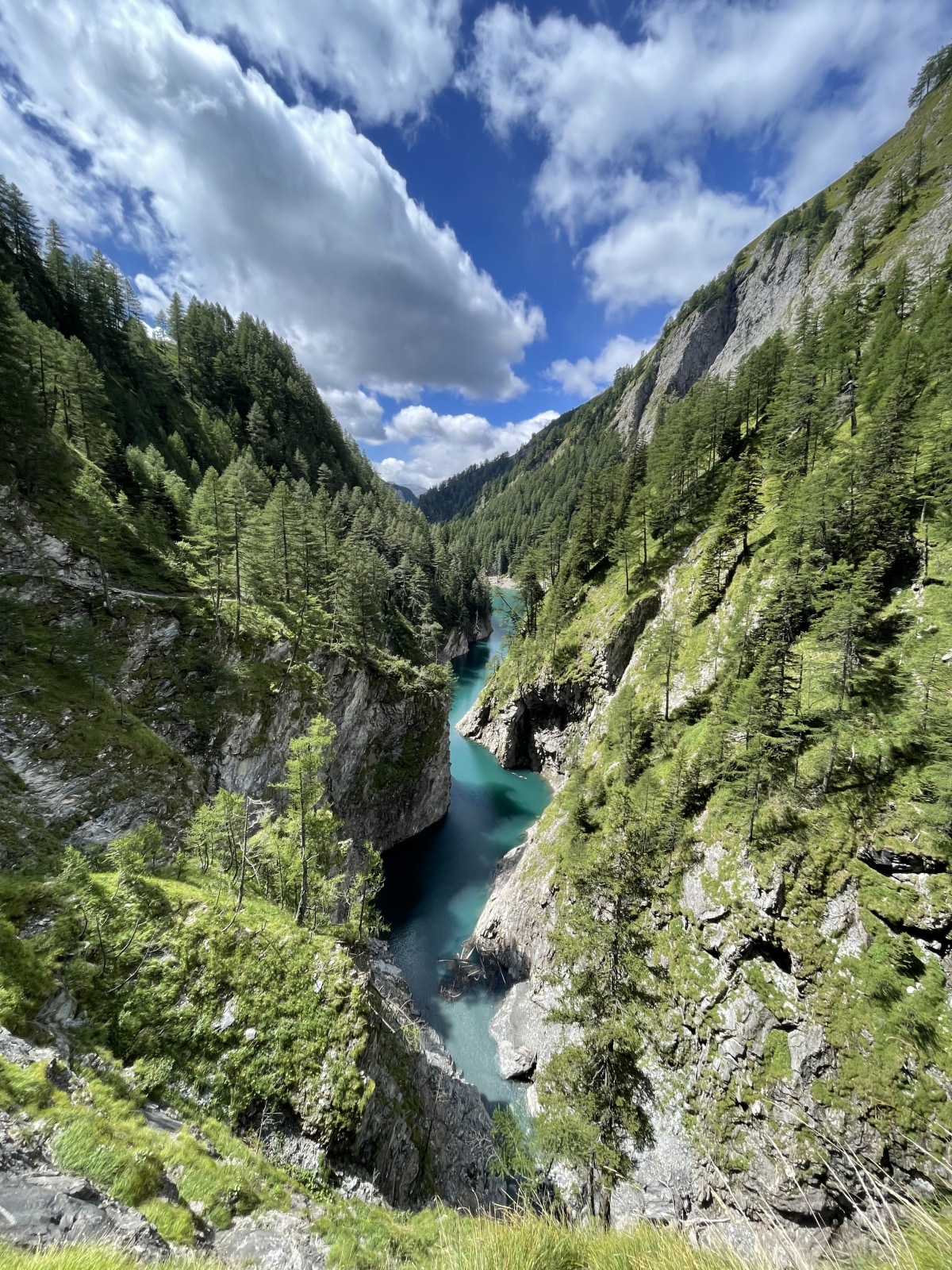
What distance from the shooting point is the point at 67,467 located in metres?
30.0

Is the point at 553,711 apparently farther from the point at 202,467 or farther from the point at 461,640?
the point at 202,467

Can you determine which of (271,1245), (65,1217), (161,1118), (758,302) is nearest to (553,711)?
(161,1118)

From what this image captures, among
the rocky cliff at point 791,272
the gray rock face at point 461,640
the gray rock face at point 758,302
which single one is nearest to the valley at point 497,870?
the gray rock face at point 758,302

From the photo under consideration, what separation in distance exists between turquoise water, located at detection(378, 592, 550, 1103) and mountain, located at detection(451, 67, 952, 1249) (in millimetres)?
2246

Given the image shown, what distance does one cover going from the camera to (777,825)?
25.3 m

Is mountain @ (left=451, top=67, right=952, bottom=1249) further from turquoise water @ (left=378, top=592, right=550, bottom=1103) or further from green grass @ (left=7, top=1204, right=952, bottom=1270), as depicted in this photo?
turquoise water @ (left=378, top=592, right=550, bottom=1103)

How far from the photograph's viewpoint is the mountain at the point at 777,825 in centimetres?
1920

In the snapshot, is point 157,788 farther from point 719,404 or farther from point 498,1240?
point 719,404

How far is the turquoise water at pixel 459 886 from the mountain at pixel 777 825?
2.25 m

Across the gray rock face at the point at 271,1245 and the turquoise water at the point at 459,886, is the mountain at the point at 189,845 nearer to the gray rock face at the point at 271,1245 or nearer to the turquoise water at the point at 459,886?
the gray rock face at the point at 271,1245

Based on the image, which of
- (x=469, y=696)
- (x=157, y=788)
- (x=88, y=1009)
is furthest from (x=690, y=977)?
(x=469, y=696)

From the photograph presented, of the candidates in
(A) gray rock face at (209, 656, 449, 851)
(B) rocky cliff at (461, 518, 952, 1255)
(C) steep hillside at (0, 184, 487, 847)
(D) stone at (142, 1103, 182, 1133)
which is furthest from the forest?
(B) rocky cliff at (461, 518, 952, 1255)

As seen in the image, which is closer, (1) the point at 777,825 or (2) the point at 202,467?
(1) the point at 777,825

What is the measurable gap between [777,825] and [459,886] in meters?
27.2
